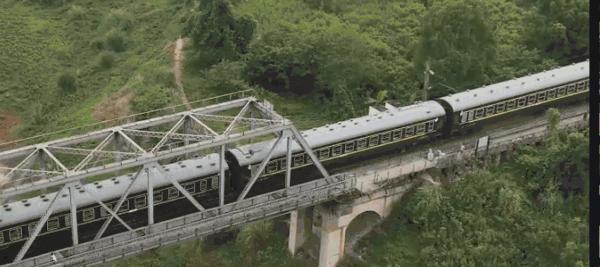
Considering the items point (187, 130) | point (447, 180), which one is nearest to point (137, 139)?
point (187, 130)

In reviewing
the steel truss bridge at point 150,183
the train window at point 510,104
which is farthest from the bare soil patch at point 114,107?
the train window at point 510,104

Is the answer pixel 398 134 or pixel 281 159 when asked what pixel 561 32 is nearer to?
pixel 398 134

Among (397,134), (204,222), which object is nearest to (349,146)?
(397,134)

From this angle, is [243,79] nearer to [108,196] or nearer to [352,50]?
[352,50]

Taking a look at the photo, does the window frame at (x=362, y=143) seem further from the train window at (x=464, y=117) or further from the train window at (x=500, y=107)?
the train window at (x=500, y=107)

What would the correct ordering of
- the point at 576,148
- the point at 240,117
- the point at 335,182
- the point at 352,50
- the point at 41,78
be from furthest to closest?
the point at 41,78
the point at 352,50
the point at 576,148
the point at 335,182
the point at 240,117

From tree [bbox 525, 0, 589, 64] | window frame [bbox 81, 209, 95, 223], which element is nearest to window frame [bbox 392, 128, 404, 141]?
window frame [bbox 81, 209, 95, 223]
